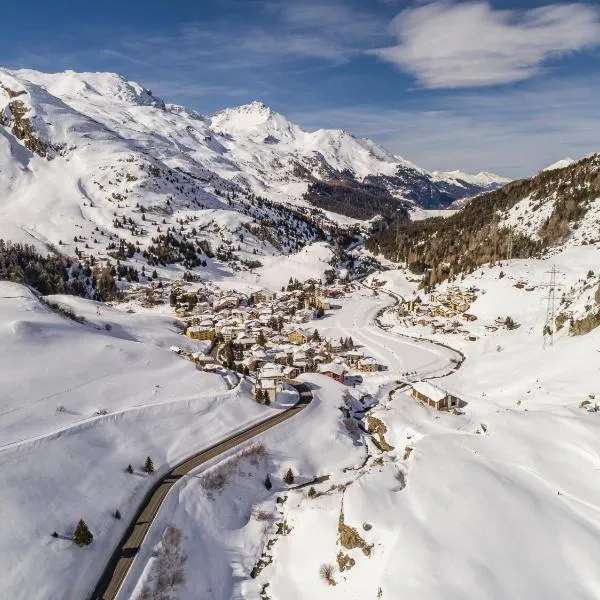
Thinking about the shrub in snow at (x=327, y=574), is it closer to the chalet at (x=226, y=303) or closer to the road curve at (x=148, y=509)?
the road curve at (x=148, y=509)

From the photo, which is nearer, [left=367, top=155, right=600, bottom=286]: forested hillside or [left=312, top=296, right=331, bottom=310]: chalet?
[left=367, top=155, right=600, bottom=286]: forested hillside

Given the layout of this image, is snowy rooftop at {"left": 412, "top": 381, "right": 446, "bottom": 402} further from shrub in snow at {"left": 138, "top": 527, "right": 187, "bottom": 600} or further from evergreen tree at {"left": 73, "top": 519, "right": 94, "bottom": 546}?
evergreen tree at {"left": 73, "top": 519, "right": 94, "bottom": 546}

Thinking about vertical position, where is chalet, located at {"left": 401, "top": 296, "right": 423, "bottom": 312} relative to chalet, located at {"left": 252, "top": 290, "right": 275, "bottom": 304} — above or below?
above

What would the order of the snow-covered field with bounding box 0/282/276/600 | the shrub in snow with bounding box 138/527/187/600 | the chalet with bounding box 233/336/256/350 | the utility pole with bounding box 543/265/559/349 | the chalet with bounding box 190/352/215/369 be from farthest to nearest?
the chalet with bounding box 233/336/256/350 < the chalet with bounding box 190/352/215/369 < the utility pole with bounding box 543/265/559/349 < the snow-covered field with bounding box 0/282/276/600 < the shrub in snow with bounding box 138/527/187/600

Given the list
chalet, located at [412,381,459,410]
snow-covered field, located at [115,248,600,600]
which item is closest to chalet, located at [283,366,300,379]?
snow-covered field, located at [115,248,600,600]

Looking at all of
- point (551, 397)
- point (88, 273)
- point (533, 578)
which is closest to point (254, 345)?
point (551, 397)

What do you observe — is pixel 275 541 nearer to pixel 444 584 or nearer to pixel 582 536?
pixel 444 584
